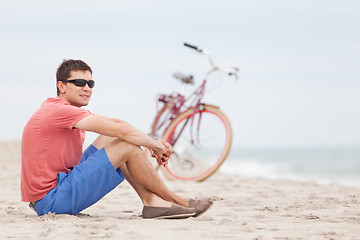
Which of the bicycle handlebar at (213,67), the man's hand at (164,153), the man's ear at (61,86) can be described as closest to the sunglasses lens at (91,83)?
the man's ear at (61,86)

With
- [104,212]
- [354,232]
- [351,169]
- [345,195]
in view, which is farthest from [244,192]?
[351,169]

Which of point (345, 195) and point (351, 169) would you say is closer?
A: point (345, 195)

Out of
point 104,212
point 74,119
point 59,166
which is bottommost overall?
point 104,212

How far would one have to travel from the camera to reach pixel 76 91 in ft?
11.1

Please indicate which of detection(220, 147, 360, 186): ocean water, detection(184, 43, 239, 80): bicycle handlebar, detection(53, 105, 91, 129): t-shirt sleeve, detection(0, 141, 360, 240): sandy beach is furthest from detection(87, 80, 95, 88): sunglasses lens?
detection(220, 147, 360, 186): ocean water

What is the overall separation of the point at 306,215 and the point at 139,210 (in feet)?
4.18

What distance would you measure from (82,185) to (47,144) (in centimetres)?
34

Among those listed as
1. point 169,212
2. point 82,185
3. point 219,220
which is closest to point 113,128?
point 82,185

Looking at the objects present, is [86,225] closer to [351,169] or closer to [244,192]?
[244,192]

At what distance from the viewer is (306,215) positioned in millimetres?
3646

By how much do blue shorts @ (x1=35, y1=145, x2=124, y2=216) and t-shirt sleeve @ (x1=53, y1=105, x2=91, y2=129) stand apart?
0.25m

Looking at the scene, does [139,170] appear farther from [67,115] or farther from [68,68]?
[68,68]

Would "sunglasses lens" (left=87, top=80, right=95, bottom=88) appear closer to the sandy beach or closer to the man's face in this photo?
the man's face

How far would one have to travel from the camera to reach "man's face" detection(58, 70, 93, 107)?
133 inches
